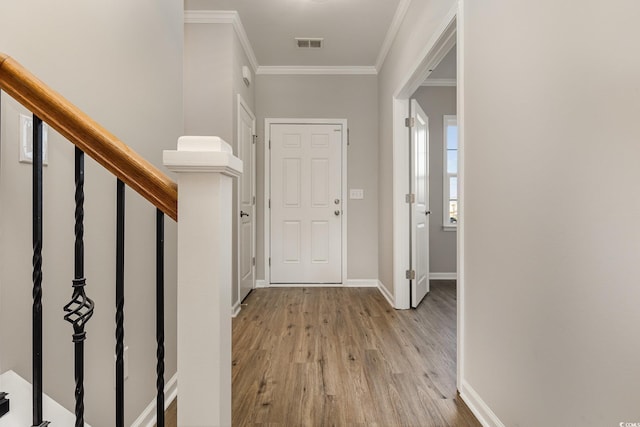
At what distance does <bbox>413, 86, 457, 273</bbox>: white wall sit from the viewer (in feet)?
14.8

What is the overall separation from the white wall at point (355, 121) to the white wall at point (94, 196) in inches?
97.4

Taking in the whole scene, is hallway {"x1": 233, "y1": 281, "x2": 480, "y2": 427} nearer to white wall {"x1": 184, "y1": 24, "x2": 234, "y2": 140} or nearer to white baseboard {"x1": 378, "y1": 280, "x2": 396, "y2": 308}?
white baseboard {"x1": 378, "y1": 280, "x2": 396, "y2": 308}

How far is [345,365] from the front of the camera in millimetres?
2068

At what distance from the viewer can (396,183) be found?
3254 mm

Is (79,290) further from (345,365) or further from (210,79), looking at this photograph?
(210,79)

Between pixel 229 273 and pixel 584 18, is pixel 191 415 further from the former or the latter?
pixel 584 18

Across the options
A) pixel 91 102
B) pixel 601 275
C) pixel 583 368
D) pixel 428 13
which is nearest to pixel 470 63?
pixel 428 13

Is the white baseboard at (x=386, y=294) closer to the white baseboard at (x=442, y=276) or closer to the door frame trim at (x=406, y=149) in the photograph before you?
the door frame trim at (x=406, y=149)

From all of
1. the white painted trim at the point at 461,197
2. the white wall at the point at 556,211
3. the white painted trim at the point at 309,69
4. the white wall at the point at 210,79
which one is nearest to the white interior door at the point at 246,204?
the white wall at the point at 210,79

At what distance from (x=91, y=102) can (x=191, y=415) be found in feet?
3.60

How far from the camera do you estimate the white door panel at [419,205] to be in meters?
3.23

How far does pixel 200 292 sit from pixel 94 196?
754mm

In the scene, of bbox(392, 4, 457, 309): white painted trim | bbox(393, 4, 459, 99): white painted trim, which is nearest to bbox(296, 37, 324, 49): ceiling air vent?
bbox(392, 4, 457, 309): white painted trim

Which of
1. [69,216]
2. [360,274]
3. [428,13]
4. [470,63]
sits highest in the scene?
[428,13]
